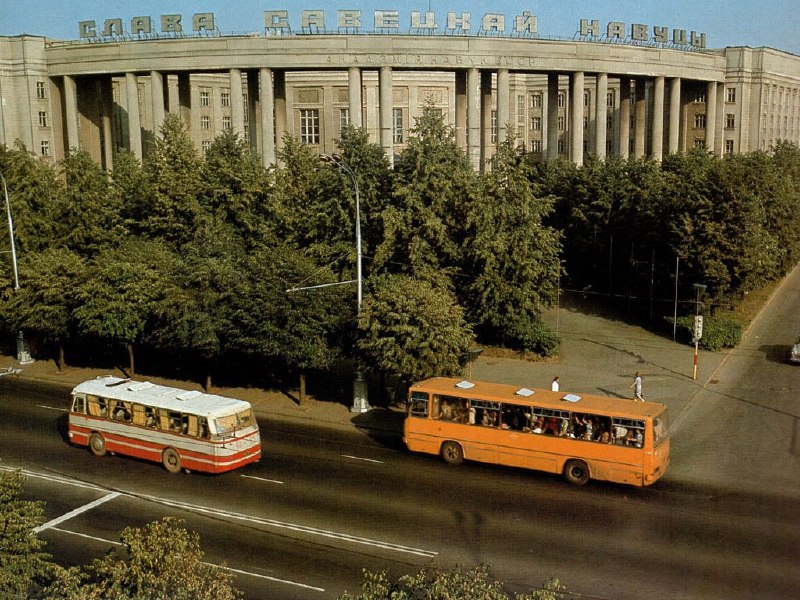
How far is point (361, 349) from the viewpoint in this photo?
32281 mm

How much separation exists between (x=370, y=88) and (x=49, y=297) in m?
70.1

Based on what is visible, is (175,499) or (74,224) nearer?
(175,499)

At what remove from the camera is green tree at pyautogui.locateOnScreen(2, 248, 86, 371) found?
3938cm

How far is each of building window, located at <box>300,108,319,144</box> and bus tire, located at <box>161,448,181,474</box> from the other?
7878 cm

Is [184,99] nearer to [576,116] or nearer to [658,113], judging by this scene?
[576,116]

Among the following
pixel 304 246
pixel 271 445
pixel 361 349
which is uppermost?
pixel 304 246

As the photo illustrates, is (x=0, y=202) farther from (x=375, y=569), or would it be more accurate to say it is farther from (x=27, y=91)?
(x=375, y=569)

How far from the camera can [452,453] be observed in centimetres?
2602

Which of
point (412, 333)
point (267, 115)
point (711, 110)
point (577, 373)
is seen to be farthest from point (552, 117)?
point (412, 333)

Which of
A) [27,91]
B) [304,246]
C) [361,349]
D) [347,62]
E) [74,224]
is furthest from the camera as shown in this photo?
[27,91]

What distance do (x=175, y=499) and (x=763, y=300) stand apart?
1699 inches

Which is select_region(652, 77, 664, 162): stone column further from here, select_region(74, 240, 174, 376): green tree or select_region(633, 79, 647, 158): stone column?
select_region(74, 240, 174, 376): green tree

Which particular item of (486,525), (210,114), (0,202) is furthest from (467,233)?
(210,114)

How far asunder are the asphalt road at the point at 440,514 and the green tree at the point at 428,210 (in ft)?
34.7
